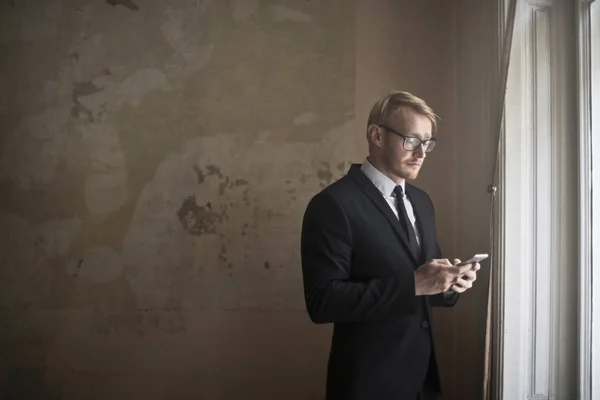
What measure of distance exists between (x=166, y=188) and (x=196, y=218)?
0.73ft

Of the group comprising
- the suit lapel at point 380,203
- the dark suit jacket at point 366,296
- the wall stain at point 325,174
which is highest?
the wall stain at point 325,174

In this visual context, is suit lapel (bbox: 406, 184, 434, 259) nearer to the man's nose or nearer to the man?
the man

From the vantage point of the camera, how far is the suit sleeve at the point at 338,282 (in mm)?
1368

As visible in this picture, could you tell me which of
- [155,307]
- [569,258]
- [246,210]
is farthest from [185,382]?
[569,258]

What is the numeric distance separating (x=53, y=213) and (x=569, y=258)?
241 cm

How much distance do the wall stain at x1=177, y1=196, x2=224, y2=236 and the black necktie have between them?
1088mm

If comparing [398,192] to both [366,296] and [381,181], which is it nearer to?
[381,181]

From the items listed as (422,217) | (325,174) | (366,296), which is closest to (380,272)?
(366,296)

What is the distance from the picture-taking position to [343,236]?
143 cm

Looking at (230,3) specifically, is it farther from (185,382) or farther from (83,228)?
(185,382)

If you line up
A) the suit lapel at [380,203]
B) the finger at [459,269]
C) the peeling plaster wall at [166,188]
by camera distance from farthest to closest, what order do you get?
the peeling plaster wall at [166,188] → the suit lapel at [380,203] → the finger at [459,269]

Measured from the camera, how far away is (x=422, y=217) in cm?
165

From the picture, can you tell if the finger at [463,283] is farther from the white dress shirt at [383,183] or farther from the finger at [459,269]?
the white dress shirt at [383,183]

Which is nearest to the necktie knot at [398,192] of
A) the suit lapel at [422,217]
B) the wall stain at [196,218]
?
the suit lapel at [422,217]
